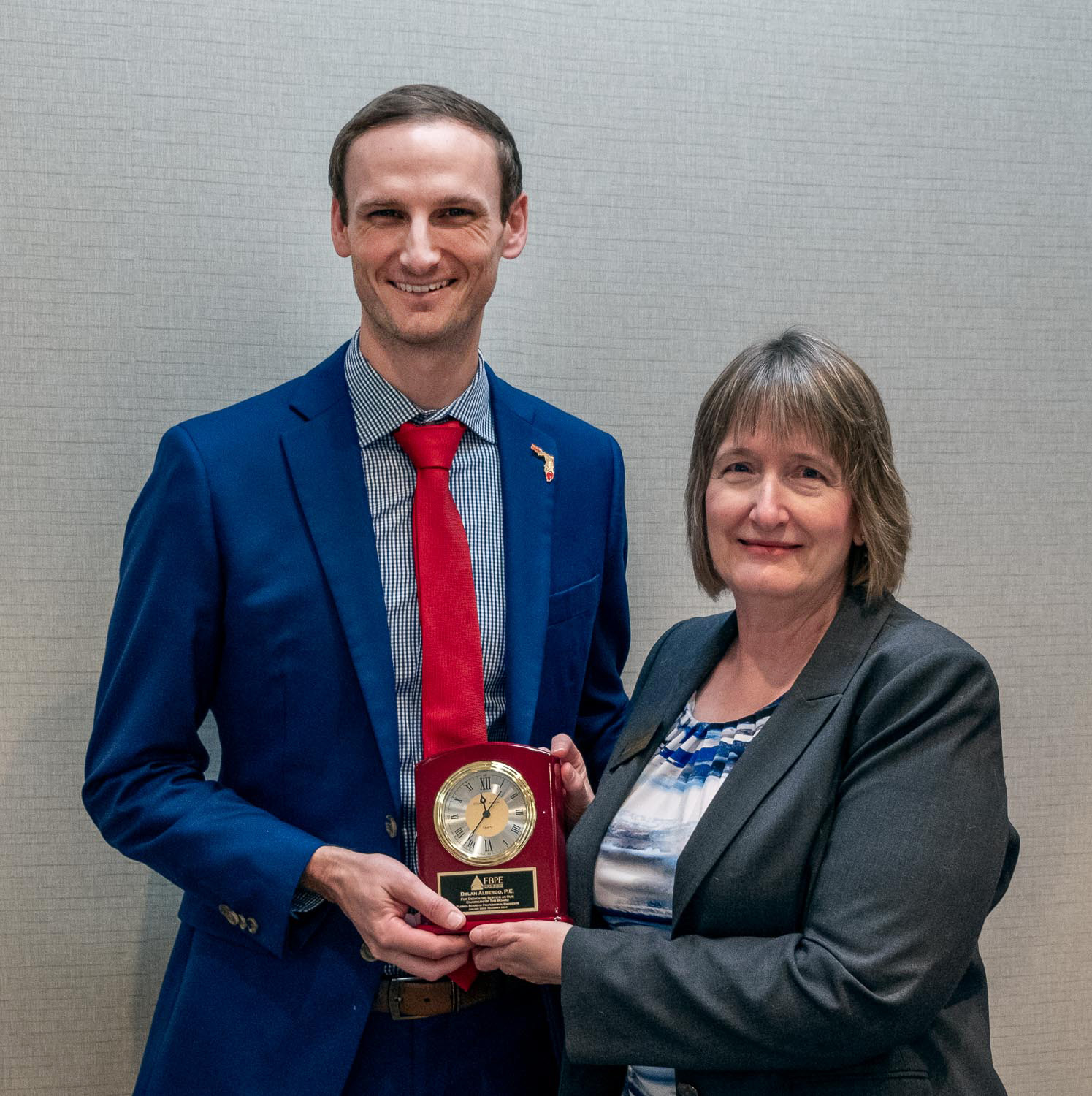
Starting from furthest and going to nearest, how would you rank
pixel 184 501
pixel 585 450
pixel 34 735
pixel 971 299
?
pixel 971 299 → pixel 34 735 → pixel 585 450 → pixel 184 501

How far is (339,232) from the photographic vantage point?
6.22 feet

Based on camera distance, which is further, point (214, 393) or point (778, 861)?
point (214, 393)

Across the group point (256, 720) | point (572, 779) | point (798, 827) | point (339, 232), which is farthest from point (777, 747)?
point (339, 232)

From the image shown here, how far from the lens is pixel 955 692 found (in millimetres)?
1477

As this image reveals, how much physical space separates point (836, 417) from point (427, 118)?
73 centimetres

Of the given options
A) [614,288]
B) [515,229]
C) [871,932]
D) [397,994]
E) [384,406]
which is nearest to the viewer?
[871,932]

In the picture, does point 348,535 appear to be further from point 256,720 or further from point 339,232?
point 339,232

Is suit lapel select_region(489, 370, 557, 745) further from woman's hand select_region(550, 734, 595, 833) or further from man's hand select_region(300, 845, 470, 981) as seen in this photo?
man's hand select_region(300, 845, 470, 981)

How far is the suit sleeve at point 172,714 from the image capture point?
5.50ft

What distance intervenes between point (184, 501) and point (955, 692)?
1043mm

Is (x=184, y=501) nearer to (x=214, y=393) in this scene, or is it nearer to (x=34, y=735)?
(x=214, y=393)

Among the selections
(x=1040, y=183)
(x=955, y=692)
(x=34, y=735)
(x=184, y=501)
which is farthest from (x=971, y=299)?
(x=34, y=735)

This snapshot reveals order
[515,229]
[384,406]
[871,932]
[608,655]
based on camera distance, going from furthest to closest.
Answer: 1. [608,655]
2. [515,229]
3. [384,406]
4. [871,932]

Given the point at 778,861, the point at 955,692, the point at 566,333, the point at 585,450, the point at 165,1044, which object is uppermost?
the point at 566,333
